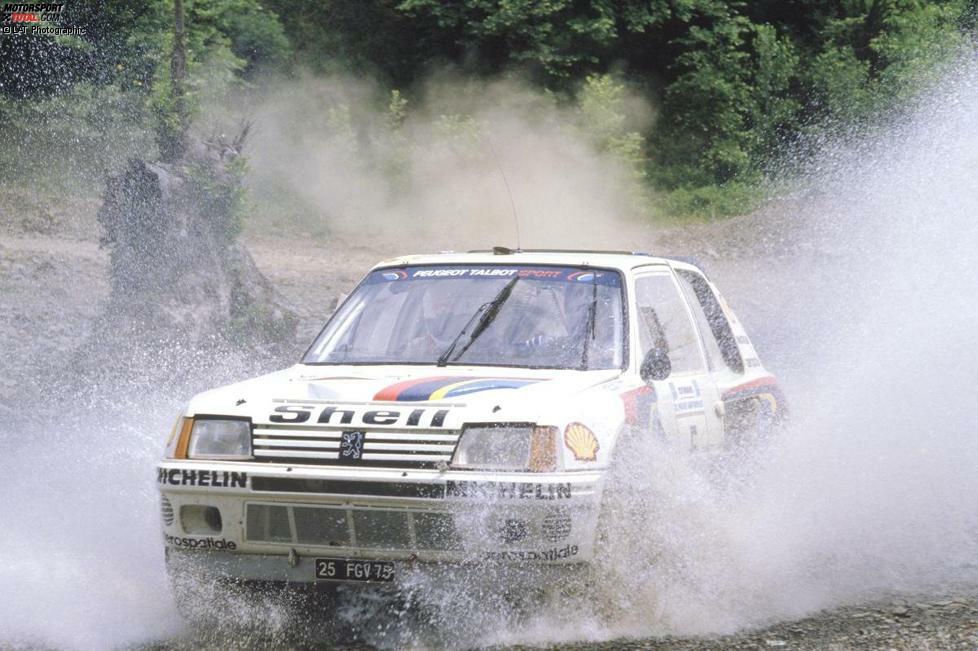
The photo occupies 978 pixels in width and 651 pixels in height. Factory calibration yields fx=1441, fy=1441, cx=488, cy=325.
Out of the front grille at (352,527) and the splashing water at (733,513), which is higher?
the front grille at (352,527)

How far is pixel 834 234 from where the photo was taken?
21.4 m

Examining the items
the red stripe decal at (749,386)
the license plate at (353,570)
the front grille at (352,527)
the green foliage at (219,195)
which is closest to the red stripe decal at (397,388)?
the front grille at (352,527)

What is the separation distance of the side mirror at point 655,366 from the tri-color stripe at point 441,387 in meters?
0.57

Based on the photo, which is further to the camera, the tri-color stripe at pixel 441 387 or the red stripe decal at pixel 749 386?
the red stripe decal at pixel 749 386

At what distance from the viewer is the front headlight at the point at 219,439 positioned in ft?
18.5

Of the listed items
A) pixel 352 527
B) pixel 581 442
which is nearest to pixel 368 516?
pixel 352 527

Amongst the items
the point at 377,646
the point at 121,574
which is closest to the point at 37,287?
the point at 121,574

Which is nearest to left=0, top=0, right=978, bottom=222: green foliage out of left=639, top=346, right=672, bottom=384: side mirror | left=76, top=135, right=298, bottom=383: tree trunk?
left=76, top=135, right=298, bottom=383: tree trunk

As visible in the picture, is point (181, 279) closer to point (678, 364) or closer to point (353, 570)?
point (678, 364)

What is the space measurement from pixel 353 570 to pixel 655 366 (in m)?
1.64

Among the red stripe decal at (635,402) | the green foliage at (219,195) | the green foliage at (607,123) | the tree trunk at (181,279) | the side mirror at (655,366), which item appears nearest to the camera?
the red stripe decal at (635,402)

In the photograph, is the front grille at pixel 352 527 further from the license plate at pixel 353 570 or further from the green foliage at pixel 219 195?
the green foliage at pixel 219 195

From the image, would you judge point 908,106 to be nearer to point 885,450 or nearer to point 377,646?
point 885,450

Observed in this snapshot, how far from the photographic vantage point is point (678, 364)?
6.85 metres
